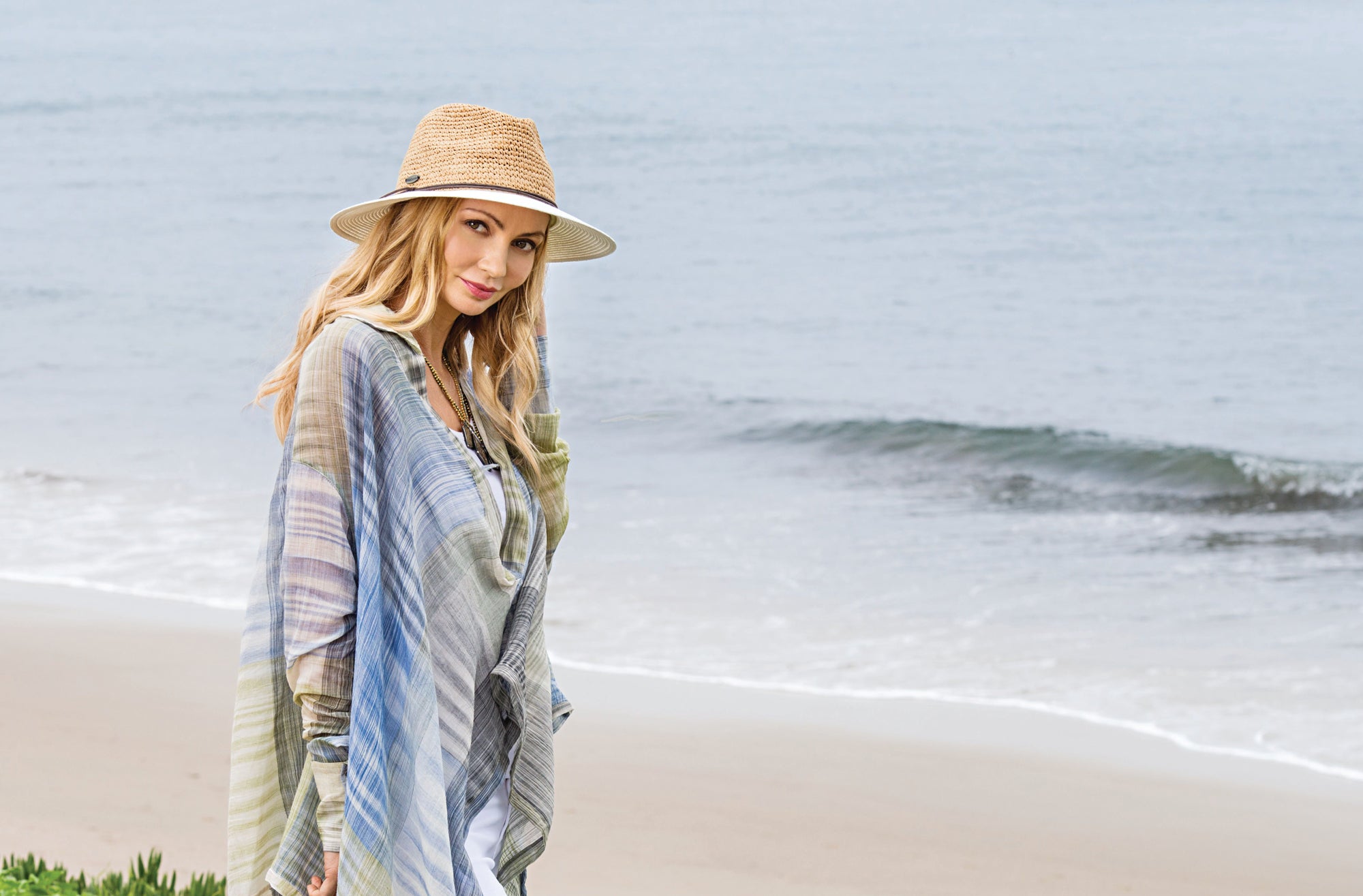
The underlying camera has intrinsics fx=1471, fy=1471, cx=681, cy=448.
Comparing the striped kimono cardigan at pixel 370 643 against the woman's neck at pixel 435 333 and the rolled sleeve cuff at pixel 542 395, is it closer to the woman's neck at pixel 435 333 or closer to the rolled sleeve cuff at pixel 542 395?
the woman's neck at pixel 435 333

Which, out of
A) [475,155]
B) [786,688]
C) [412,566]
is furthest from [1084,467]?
[412,566]

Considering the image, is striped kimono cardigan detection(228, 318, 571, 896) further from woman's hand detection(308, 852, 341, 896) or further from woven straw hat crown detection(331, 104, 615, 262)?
woven straw hat crown detection(331, 104, 615, 262)

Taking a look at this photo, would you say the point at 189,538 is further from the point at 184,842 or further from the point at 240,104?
the point at 240,104

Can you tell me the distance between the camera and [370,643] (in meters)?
2.00

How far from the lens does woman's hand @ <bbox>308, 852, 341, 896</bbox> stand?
206 cm

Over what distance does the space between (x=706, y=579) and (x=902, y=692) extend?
239cm

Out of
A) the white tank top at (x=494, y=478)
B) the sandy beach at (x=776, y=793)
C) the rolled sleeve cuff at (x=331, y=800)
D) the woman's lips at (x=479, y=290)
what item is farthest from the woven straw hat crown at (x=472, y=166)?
the sandy beach at (x=776, y=793)

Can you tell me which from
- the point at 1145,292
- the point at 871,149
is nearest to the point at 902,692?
the point at 1145,292

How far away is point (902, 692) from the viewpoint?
720 cm

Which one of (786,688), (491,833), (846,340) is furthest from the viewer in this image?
(846,340)

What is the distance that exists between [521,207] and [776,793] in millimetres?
4059

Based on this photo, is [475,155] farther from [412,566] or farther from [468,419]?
[412,566]

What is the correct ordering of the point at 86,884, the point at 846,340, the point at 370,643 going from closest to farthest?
the point at 370,643 → the point at 86,884 → the point at 846,340

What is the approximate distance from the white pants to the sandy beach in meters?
2.62
